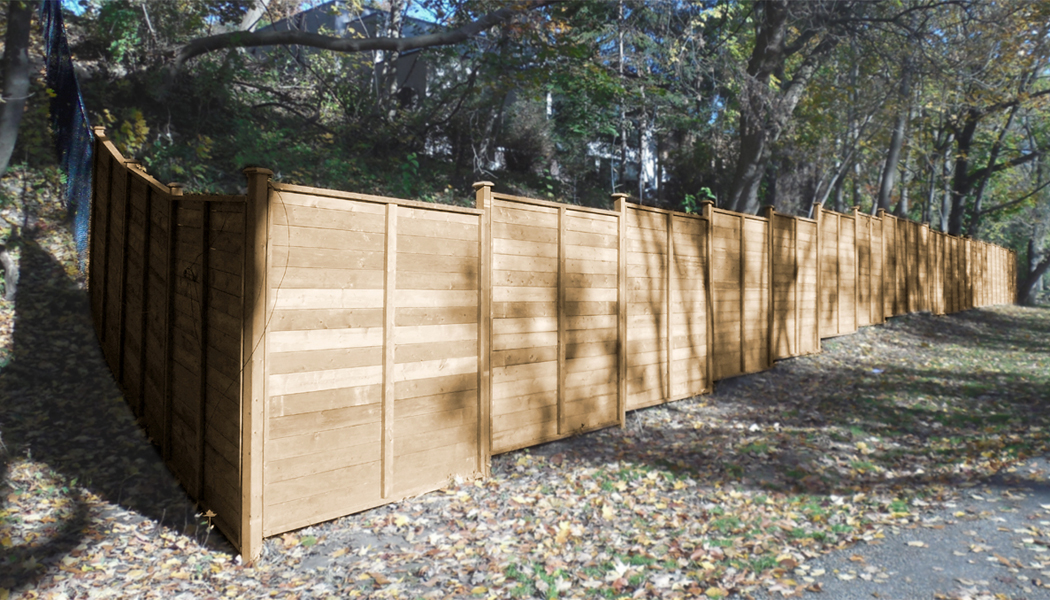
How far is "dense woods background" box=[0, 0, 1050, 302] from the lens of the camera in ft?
39.7

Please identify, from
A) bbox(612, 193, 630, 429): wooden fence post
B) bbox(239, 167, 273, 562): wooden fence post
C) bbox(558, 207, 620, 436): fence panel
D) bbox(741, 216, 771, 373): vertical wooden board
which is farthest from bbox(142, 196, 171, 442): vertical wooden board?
bbox(741, 216, 771, 373): vertical wooden board

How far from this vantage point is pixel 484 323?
5.54m

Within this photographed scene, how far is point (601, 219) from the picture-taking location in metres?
6.87

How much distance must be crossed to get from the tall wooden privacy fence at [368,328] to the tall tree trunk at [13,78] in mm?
910

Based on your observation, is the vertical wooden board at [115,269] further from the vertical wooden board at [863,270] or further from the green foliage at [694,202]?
the green foliage at [694,202]

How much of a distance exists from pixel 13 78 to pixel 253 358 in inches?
237

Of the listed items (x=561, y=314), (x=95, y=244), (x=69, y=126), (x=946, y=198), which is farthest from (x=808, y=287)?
(x=946, y=198)

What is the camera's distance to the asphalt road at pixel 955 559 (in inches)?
147

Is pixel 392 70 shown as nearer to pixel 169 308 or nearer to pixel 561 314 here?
pixel 561 314

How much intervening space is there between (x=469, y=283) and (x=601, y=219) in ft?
6.89

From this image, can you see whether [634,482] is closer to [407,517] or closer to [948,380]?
[407,517]

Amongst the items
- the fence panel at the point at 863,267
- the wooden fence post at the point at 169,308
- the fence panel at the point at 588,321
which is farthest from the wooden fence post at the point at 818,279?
the wooden fence post at the point at 169,308

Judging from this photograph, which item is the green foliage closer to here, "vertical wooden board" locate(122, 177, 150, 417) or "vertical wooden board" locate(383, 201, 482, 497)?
"vertical wooden board" locate(383, 201, 482, 497)

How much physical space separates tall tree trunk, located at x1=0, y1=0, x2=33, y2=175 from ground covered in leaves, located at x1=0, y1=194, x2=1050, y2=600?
1605mm
